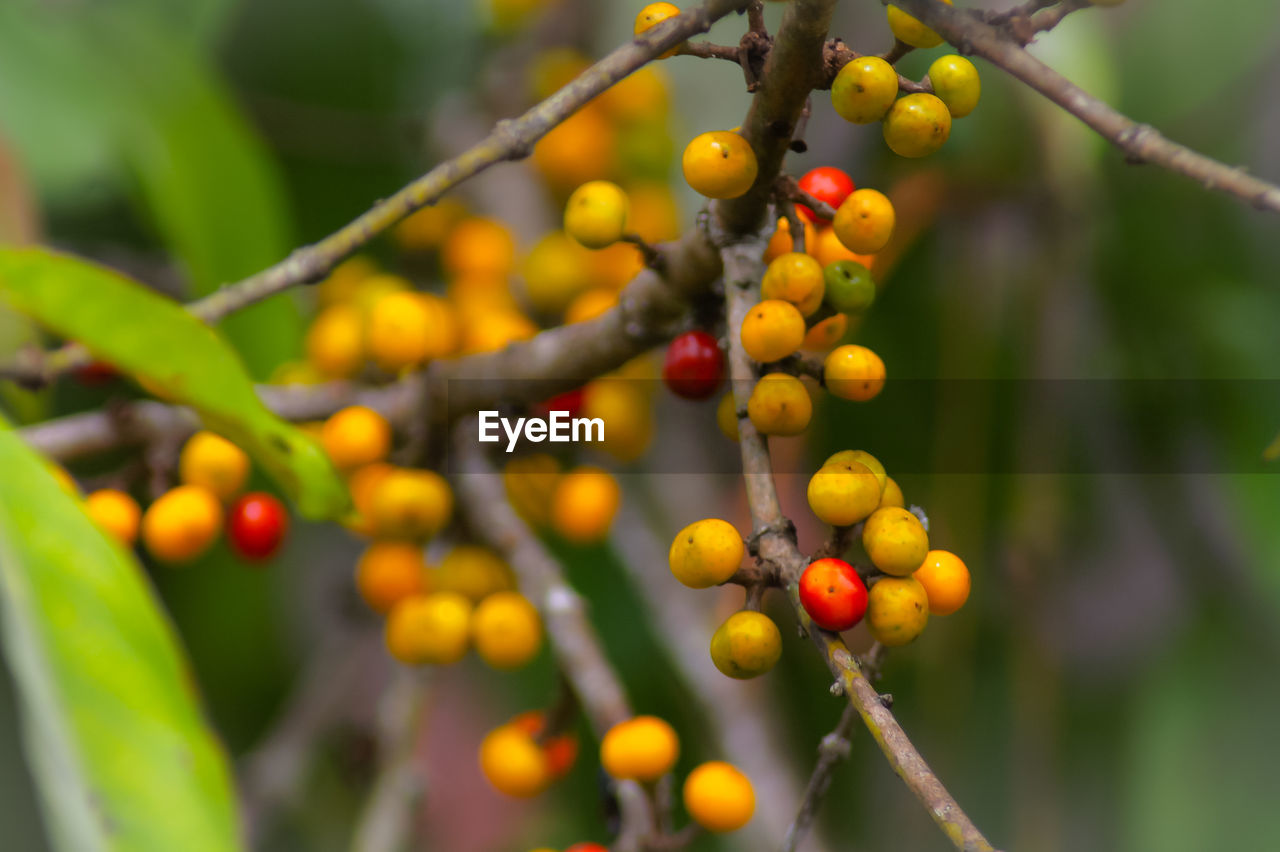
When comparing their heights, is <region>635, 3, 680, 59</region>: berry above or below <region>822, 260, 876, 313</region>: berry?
above

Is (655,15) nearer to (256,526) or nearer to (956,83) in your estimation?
(956,83)

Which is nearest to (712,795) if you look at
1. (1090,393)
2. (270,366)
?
(270,366)

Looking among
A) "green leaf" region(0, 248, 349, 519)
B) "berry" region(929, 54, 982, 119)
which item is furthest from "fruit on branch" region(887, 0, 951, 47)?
"green leaf" region(0, 248, 349, 519)

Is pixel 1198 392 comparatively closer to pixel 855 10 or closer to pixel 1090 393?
pixel 1090 393

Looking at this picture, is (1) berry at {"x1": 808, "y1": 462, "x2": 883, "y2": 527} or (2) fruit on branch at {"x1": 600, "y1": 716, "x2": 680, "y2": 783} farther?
(2) fruit on branch at {"x1": 600, "y1": 716, "x2": 680, "y2": 783}

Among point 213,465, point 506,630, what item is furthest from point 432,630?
point 213,465

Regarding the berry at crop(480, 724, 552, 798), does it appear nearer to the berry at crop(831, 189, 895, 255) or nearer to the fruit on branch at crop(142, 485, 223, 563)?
the fruit on branch at crop(142, 485, 223, 563)
